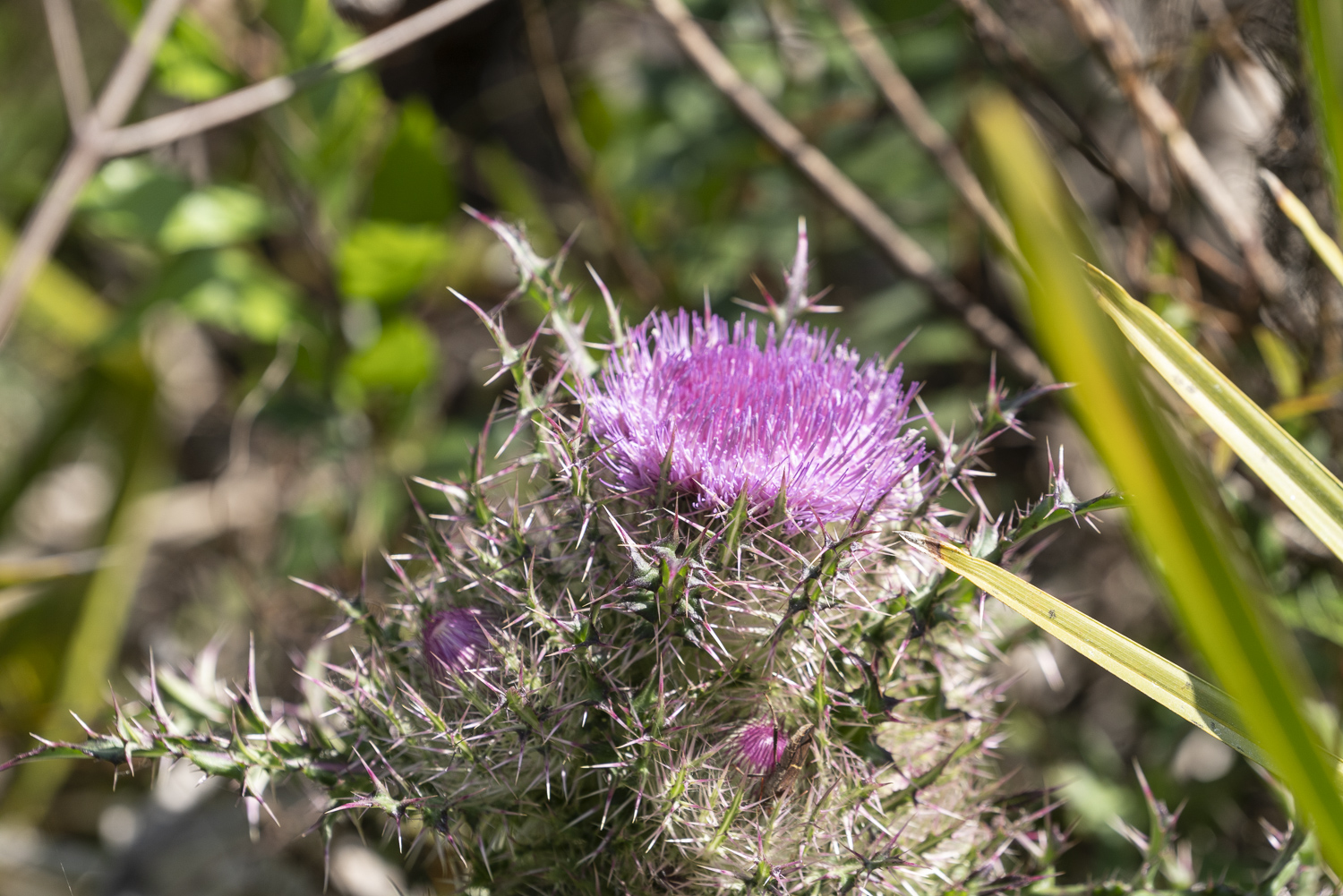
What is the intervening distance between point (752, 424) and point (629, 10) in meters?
2.79

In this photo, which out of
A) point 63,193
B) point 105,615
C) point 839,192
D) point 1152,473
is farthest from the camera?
point 105,615

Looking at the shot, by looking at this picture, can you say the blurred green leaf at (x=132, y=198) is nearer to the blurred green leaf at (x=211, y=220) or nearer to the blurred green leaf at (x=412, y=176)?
the blurred green leaf at (x=211, y=220)

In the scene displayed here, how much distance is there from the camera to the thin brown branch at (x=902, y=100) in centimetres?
267

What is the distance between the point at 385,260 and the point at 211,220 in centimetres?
48

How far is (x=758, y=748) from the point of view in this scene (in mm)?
1433

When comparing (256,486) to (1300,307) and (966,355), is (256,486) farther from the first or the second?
(1300,307)

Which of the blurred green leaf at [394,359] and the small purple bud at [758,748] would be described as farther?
the blurred green leaf at [394,359]

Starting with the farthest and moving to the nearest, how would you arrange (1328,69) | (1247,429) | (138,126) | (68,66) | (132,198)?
(132,198) < (138,126) < (68,66) < (1247,429) < (1328,69)

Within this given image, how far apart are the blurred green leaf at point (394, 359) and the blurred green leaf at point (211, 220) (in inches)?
18.1

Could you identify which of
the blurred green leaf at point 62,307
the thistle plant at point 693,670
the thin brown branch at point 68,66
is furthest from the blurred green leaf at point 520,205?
the thistle plant at point 693,670

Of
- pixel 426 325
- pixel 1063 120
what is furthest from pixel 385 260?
pixel 1063 120

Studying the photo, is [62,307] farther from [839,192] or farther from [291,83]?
[839,192]

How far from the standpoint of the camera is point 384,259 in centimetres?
268

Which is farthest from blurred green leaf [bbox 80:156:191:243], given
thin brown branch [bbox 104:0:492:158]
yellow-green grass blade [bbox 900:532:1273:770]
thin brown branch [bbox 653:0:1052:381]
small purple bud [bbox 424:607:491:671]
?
yellow-green grass blade [bbox 900:532:1273:770]
